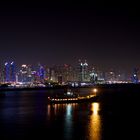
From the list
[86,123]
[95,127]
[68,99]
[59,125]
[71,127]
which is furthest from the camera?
[68,99]

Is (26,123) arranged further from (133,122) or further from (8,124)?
(133,122)

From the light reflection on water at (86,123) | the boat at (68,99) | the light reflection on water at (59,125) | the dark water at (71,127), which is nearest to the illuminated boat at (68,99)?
the boat at (68,99)

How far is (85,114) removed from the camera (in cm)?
3778

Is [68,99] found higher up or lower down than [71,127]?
higher up

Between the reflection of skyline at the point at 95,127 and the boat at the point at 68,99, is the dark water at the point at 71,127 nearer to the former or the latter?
the reflection of skyline at the point at 95,127

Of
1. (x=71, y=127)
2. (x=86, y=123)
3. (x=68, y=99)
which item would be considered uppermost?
(x=68, y=99)

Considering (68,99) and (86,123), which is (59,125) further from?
(68,99)

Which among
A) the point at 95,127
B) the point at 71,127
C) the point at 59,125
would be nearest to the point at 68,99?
the point at 59,125

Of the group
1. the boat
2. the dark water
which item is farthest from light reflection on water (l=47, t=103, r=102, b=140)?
the boat

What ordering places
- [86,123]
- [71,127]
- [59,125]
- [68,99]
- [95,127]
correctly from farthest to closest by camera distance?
1. [68,99]
2. [86,123]
3. [59,125]
4. [71,127]
5. [95,127]

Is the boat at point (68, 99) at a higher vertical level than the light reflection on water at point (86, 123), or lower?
higher

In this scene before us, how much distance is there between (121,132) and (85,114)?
11644 mm

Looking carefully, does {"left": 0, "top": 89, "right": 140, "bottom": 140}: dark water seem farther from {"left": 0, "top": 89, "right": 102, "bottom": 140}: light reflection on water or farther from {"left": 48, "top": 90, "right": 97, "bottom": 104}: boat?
{"left": 48, "top": 90, "right": 97, "bottom": 104}: boat

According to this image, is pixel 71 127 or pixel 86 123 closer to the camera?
pixel 71 127
